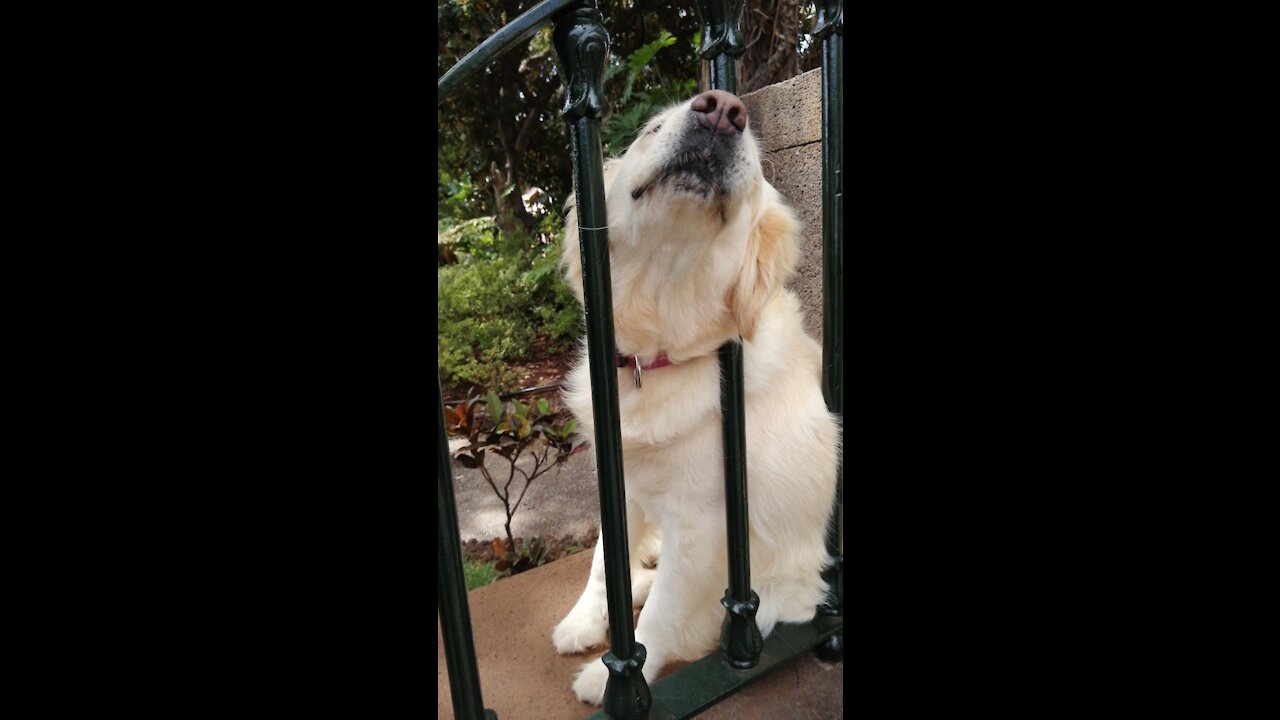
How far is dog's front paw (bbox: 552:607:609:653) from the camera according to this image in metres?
1.75

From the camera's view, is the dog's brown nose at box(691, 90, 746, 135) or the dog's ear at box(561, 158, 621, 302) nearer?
the dog's brown nose at box(691, 90, 746, 135)

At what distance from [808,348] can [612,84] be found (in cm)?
436

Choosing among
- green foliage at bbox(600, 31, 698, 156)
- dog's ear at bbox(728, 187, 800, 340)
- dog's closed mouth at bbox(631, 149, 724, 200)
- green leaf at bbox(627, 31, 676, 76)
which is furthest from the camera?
green leaf at bbox(627, 31, 676, 76)

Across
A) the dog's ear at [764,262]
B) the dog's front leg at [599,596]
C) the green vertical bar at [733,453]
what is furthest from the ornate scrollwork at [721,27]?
the dog's front leg at [599,596]

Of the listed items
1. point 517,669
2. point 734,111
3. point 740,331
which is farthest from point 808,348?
point 517,669

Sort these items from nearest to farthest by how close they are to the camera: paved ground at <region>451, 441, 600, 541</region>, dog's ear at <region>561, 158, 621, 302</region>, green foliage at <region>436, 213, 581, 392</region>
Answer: dog's ear at <region>561, 158, 621, 302</region> → paved ground at <region>451, 441, 600, 541</region> → green foliage at <region>436, 213, 581, 392</region>

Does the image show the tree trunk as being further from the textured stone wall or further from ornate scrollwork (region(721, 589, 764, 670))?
ornate scrollwork (region(721, 589, 764, 670))

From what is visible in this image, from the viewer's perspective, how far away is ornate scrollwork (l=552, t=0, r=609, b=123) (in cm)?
83

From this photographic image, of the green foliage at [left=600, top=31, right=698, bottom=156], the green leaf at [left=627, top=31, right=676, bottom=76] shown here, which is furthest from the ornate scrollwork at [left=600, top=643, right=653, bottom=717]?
the green leaf at [left=627, top=31, right=676, bottom=76]

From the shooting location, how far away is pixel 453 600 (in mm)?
860

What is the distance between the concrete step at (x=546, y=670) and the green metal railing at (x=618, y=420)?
0.05 metres

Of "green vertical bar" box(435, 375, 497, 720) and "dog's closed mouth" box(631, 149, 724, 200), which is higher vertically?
"dog's closed mouth" box(631, 149, 724, 200)

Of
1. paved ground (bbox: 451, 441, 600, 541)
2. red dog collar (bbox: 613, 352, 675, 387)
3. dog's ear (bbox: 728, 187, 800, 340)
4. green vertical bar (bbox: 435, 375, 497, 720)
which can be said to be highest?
dog's ear (bbox: 728, 187, 800, 340)

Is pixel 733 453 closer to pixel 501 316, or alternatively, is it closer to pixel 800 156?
pixel 800 156
